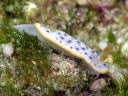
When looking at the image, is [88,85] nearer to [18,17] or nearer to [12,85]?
[12,85]

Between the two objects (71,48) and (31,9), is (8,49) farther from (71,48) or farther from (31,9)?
(31,9)

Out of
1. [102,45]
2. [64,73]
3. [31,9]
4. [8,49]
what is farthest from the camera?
[31,9]

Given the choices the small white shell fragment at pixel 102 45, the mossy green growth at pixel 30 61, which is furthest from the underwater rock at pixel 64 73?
the small white shell fragment at pixel 102 45

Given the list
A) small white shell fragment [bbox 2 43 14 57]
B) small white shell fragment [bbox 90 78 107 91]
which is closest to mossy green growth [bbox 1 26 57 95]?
small white shell fragment [bbox 2 43 14 57]

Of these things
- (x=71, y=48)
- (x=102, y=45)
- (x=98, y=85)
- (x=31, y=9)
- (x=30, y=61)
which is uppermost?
(x=31, y=9)

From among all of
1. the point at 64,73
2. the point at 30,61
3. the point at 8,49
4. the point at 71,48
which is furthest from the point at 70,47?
the point at 8,49

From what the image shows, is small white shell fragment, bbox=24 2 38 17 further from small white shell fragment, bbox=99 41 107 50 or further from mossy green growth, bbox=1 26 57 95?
mossy green growth, bbox=1 26 57 95

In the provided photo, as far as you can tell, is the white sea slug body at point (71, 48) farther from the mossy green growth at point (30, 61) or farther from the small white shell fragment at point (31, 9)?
the small white shell fragment at point (31, 9)
